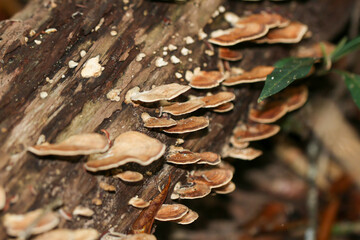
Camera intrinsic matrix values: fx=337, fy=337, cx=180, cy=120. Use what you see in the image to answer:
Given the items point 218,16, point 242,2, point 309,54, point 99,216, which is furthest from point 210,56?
point 99,216

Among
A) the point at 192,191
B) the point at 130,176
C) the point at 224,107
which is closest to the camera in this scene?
the point at 130,176

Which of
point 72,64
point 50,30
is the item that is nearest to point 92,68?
point 72,64

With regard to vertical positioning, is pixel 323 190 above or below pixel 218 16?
below

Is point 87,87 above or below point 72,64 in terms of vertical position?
below

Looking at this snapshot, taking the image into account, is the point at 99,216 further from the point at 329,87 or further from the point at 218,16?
the point at 329,87

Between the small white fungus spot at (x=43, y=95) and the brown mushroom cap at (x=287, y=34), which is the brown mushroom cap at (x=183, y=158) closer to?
the small white fungus spot at (x=43, y=95)

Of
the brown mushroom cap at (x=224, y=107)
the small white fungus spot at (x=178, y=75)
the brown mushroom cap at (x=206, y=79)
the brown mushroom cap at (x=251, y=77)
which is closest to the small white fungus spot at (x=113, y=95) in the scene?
the small white fungus spot at (x=178, y=75)

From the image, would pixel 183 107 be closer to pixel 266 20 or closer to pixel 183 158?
pixel 183 158
